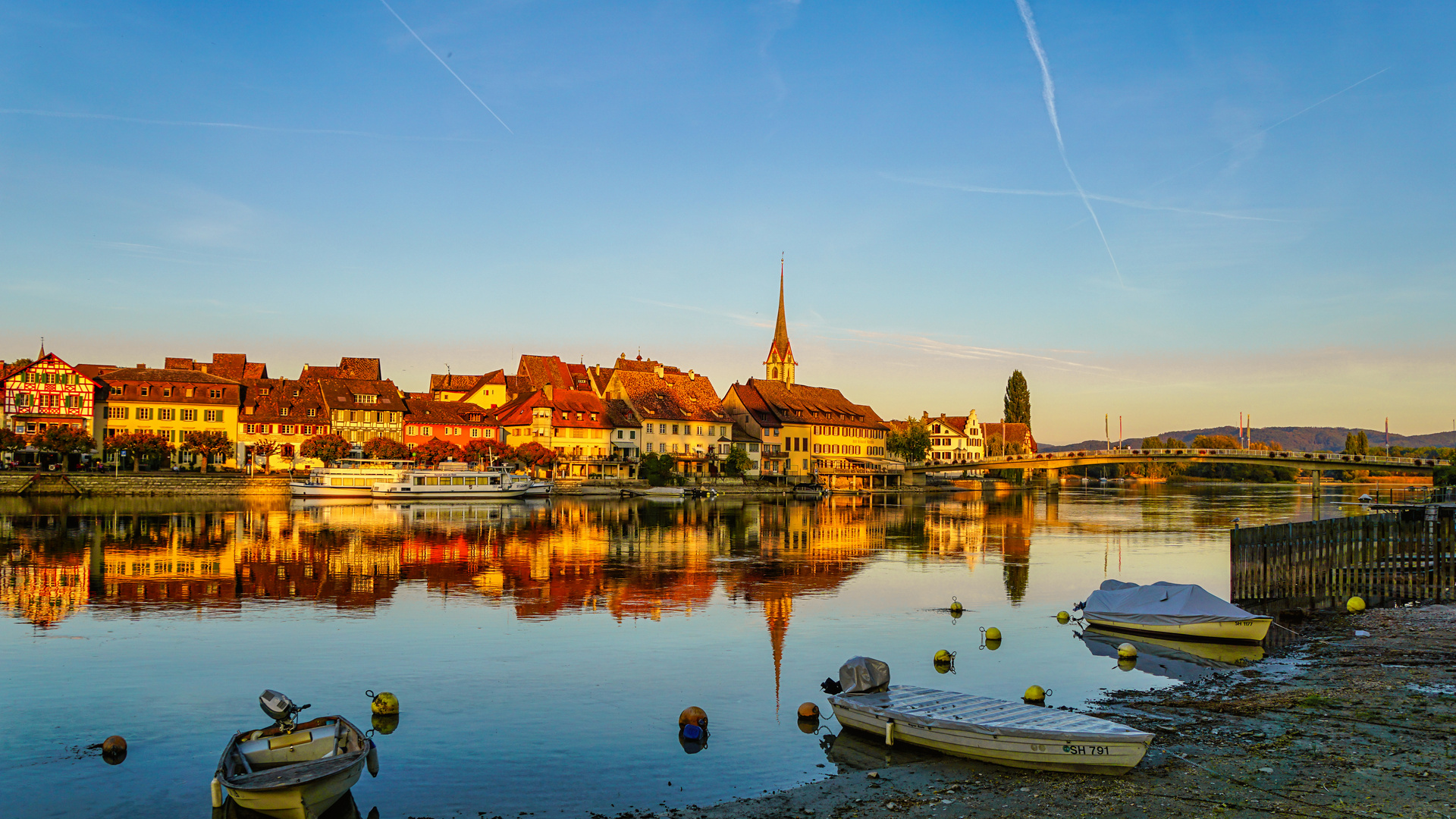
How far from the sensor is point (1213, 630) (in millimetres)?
27969

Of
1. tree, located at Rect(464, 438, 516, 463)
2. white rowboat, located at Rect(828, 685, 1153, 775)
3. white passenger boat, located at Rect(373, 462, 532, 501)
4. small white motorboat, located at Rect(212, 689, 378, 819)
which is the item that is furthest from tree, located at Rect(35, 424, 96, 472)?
white rowboat, located at Rect(828, 685, 1153, 775)

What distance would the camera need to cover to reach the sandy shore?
47.4 ft

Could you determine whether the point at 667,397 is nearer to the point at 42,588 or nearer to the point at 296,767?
the point at 42,588

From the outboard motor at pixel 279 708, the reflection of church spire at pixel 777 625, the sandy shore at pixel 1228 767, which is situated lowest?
the reflection of church spire at pixel 777 625

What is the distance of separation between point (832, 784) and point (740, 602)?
2006 centimetres

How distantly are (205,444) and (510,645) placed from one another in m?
93.1

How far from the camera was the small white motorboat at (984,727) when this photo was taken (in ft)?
52.2

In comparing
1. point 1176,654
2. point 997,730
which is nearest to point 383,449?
point 1176,654

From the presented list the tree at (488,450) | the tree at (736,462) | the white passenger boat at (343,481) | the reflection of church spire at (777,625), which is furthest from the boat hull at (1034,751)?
the tree at (736,462)

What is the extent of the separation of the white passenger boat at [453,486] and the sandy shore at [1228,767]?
3438 inches

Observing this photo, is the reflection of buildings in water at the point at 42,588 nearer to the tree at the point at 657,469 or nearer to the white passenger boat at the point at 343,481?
the white passenger boat at the point at 343,481

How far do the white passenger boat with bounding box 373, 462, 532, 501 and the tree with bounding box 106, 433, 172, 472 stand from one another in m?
23.1

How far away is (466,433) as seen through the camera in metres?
126

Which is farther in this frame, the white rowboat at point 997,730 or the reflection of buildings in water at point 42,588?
the reflection of buildings in water at point 42,588
